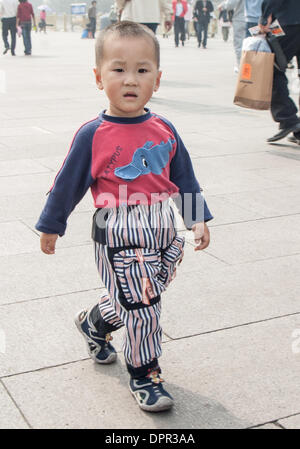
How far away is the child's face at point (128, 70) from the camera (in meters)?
2.47

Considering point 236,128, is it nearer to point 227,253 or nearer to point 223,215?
point 223,215

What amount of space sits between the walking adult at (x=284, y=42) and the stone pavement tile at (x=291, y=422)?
4.69 meters

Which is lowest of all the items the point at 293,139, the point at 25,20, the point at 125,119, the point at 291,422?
the point at 25,20

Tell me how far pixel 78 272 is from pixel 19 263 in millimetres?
369

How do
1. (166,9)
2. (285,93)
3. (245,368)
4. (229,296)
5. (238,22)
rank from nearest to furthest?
(245,368)
(229,296)
(285,93)
(166,9)
(238,22)

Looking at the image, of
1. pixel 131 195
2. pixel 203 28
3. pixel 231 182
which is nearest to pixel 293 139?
pixel 231 182

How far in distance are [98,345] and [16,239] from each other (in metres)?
1.64

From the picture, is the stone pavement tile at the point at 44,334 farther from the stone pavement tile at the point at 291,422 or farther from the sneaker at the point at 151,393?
the stone pavement tile at the point at 291,422

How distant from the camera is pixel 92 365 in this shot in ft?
9.41

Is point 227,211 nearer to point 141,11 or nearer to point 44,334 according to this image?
point 44,334

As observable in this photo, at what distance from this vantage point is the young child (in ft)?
8.19

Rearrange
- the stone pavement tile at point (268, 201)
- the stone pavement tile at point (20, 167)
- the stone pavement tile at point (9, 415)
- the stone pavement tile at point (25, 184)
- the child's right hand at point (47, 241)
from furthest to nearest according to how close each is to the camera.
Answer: the stone pavement tile at point (20, 167) → the stone pavement tile at point (25, 184) → the stone pavement tile at point (268, 201) → the child's right hand at point (47, 241) → the stone pavement tile at point (9, 415)

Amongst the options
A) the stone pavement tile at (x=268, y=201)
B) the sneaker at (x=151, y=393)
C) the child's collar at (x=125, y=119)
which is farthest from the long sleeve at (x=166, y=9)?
the sneaker at (x=151, y=393)

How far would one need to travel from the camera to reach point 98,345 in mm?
2855
